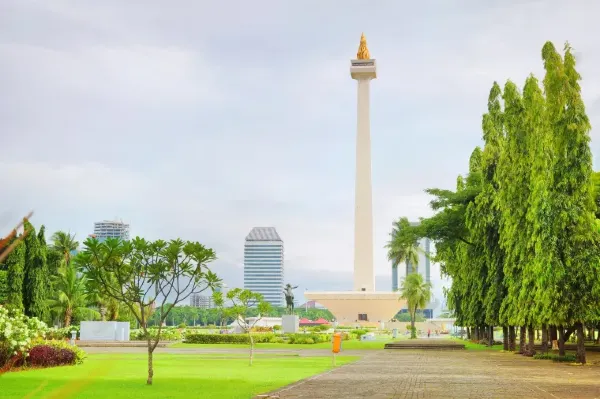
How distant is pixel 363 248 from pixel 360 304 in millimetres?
7961

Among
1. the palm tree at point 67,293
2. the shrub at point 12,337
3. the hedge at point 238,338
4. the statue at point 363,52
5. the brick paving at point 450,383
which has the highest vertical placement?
the statue at point 363,52

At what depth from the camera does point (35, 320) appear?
980 inches

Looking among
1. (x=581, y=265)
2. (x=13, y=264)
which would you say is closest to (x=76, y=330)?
(x=13, y=264)

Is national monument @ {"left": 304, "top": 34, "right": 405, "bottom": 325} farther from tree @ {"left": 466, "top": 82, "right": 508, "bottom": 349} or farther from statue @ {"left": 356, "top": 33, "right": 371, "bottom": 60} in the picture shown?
tree @ {"left": 466, "top": 82, "right": 508, "bottom": 349}

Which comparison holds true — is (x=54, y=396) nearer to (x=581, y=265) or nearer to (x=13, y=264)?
(x=581, y=265)

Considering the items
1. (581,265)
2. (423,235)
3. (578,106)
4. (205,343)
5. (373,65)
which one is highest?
(373,65)

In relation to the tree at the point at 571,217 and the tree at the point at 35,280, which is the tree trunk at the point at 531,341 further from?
the tree at the point at 35,280

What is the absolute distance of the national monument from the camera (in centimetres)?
8462

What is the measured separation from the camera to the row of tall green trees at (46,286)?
161 ft

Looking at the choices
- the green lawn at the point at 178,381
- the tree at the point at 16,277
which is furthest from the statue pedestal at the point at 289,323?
the green lawn at the point at 178,381

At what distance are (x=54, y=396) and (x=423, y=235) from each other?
4517 cm

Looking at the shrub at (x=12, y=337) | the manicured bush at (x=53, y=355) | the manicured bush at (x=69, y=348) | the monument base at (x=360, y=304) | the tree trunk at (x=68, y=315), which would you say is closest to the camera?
the shrub at (x=12, y=337)

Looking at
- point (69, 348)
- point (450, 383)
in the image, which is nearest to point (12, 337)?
point (69, 348)

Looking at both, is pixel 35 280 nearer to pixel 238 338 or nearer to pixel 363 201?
pixel 238 338
